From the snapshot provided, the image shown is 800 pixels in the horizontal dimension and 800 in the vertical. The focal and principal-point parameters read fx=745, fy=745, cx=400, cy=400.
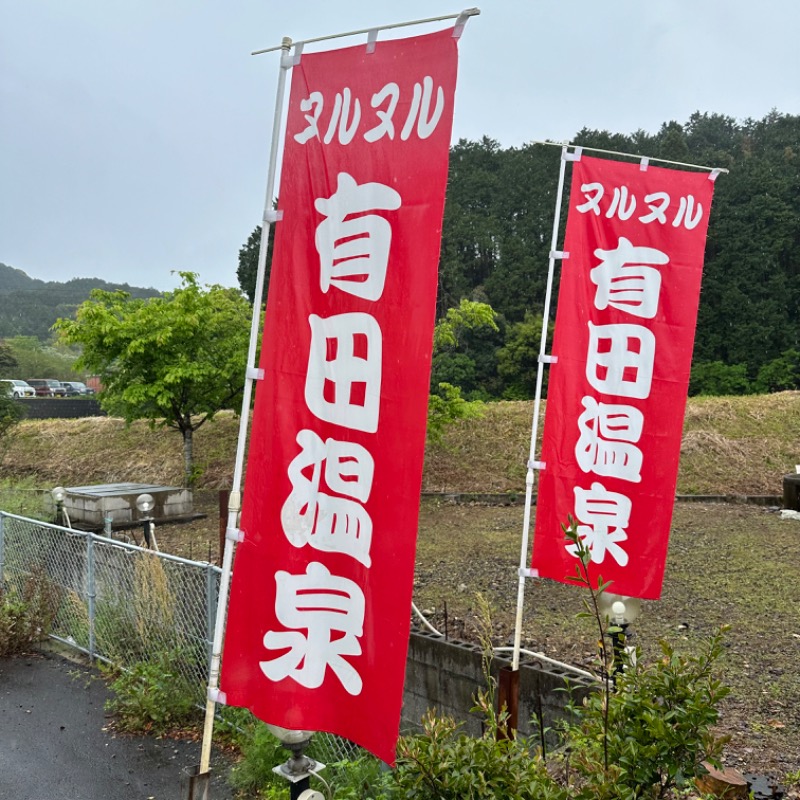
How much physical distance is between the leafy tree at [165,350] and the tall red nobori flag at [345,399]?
1102 centimetres

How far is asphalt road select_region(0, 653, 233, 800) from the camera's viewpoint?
15.1 ft

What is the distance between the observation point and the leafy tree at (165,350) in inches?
535

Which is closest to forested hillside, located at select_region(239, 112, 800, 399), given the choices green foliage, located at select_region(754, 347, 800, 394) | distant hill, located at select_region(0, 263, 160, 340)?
green foliage, located at select_region(754, 347, 800, 394)

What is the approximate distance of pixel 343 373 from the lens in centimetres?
288

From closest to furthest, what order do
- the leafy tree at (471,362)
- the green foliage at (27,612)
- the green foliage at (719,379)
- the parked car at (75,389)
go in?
1. the green foliage at (27,612)
2. the green foliage at (719,379)
3. the leafy tree at (471,362)
4. the parked car at (75,389)

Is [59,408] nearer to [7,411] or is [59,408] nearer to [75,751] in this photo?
[7,411]

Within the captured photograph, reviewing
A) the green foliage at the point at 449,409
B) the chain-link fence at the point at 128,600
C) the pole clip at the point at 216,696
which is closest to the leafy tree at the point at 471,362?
the green foliage at the point at 449,409

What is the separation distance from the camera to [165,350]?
45.7 ft

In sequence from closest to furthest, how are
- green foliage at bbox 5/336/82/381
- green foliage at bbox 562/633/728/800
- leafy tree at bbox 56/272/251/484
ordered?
green foliage at bbox 562/633/728/800, leafy tree at bbox 56/272/251/484, green foliage at bbox 5/336/82/381

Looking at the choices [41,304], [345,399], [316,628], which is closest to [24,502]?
[316,628]

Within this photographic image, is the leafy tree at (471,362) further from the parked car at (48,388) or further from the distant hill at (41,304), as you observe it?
the distant hill at (41,304)

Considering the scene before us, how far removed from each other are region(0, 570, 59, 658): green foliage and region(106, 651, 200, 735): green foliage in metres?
1.70

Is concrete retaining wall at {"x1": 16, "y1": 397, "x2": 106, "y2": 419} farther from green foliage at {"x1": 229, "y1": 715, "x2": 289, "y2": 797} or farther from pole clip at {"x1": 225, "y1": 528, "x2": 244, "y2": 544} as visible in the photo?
pole clip at {"x1": 225, "y1": 528, "x2": 244, "y2": 544}

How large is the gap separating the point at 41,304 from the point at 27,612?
75.5 m
